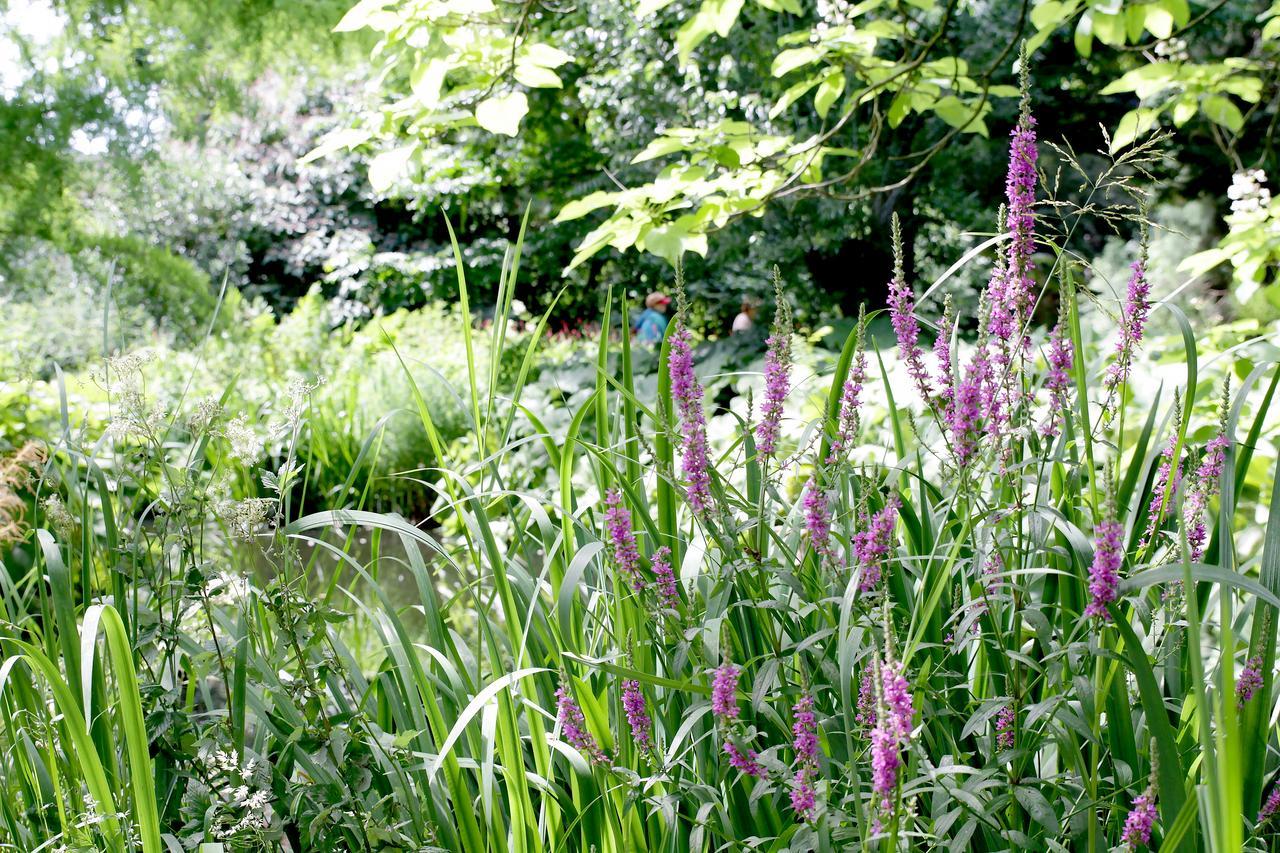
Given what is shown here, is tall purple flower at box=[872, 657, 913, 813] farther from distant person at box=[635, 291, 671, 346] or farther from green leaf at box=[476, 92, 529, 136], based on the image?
distant person at box=[635, 291, 671, 346]

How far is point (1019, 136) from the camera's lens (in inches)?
42.7

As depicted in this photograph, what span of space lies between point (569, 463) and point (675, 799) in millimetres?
500

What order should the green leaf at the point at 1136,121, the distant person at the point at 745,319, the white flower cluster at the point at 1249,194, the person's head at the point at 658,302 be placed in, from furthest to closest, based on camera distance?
1. the person's head at the point at 658,302
2. the distant person at the point at 745,319
3. the white flower cluster at the point at 1249,194
4. the green leaf at the point at 1136,121

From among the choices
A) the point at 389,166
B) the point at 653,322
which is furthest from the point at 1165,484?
the point at 653,322

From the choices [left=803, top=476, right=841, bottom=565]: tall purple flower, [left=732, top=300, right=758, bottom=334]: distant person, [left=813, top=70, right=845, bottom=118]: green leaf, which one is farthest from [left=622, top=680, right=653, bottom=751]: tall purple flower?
[left=732, top=300, right=758, bottom=334]: distant person

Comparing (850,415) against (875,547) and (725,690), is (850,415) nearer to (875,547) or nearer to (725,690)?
(875,547)

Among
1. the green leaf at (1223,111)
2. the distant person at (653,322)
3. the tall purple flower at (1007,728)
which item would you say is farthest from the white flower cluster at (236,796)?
the distant person at (653,322)

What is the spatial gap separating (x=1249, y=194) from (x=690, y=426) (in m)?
2.55

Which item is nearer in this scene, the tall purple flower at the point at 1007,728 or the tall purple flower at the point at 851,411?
the tall purple flower at the point at 1007,728

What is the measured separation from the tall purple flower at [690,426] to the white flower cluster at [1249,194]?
230 centimetres

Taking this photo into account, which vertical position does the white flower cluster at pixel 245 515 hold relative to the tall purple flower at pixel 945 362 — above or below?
below

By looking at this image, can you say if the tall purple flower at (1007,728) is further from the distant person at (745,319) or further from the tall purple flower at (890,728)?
the distant person at (745,319)

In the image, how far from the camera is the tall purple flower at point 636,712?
3.40ft

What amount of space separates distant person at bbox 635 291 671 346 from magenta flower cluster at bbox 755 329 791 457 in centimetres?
740
